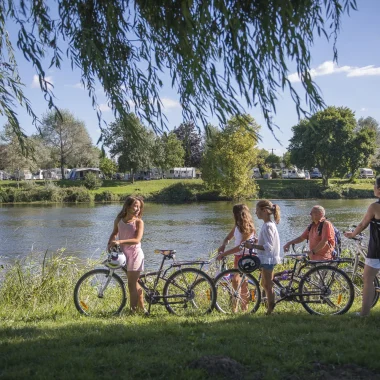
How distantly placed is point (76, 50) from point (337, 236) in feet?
17.4

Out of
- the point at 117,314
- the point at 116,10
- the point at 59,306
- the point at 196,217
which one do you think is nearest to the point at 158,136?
the point at 116,10

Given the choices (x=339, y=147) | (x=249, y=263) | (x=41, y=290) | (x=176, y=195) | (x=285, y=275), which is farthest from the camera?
(x=339, y=147)

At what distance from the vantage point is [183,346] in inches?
177

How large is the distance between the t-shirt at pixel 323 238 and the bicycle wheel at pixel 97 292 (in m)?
2.71

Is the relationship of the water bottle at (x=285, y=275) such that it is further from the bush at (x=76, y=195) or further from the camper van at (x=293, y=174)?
the camper van at (x=293, y=174)

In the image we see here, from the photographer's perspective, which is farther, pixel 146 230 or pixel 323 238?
pixel 146 230

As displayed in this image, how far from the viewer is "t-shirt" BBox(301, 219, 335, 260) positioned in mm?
6988

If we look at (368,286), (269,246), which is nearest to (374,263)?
(368,286)

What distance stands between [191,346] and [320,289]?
245 centimetres

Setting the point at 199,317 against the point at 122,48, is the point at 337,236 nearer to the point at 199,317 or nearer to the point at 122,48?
the point at 199,317

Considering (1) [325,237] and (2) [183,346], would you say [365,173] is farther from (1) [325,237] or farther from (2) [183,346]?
(2) [183,346]

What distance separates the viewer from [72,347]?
453 cm

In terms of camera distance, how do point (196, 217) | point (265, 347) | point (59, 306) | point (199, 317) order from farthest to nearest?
point (196, 217) → point (59, 306) → point (199, 317) → point (265, 347)

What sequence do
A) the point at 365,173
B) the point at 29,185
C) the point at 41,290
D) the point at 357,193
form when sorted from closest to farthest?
the point at 41,290
the point at 357,193
the point at 29,185
the point at 365,173
